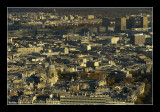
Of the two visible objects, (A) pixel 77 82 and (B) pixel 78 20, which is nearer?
(A) pixel 77 82

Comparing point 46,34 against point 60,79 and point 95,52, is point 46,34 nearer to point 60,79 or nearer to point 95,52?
point 95,52

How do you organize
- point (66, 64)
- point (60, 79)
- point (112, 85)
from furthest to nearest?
point (66, 64) < point (60, 79) < point (112, 85)

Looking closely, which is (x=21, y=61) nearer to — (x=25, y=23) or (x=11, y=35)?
(x=11, y=35)

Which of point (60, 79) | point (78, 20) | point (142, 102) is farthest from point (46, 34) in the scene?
point (142, 102)

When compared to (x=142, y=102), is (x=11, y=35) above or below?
→ above


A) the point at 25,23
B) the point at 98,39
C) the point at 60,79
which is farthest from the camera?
the point at 25,23

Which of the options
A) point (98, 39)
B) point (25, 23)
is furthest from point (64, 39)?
point (25, 23)
